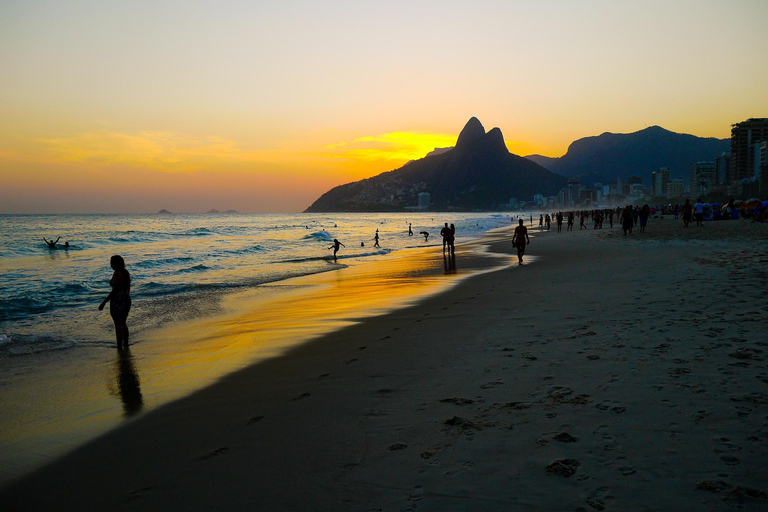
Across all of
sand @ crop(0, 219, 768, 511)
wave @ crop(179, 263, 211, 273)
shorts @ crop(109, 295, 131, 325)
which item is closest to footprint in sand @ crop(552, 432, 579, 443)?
sand @ crop(0, 219, 768, 511)

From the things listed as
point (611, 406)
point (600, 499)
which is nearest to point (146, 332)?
point (611, 406)

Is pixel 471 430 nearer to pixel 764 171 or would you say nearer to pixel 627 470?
pixel 627 470

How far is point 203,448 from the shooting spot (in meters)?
4.31

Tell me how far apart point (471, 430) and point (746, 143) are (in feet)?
814

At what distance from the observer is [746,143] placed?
631 feet

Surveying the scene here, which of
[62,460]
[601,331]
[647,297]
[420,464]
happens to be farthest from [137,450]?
[647,297]

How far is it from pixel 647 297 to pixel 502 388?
6298 millimetres

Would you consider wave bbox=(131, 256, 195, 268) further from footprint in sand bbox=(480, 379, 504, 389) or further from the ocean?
footprint in sand bbox=(480, 379, 504, 389)

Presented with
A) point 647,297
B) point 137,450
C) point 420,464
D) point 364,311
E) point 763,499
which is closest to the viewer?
point 763,499

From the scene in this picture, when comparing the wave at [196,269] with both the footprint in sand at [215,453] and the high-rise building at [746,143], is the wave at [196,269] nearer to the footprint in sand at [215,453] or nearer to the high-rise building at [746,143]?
the footprint in sand at [215,453]

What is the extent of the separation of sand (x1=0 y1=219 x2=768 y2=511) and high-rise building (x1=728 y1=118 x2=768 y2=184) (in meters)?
234

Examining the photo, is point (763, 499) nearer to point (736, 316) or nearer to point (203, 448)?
point (203, 448)

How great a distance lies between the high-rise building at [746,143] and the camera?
189 meters

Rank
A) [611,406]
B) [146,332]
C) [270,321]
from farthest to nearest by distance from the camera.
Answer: [270,321] < [146,332] < [611,406]
